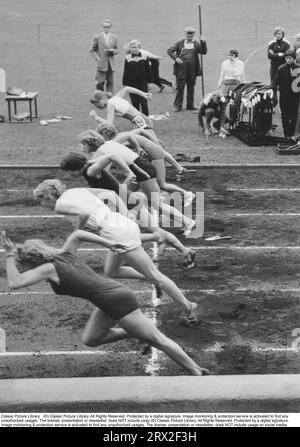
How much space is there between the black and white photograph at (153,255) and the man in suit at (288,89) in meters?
0.03

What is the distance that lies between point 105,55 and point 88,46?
28.9 ft

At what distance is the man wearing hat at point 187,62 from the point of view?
2197cm

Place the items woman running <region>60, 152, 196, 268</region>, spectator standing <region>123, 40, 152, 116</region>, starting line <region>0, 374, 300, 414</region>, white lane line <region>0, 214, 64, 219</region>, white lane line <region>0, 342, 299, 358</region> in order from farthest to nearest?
spectator standing <region>123, 40, 152, 116</region> < white lane line <region>0, 214, 64, 219</region> < woman running <region>60, 152, 196, 268</region> < white lane line <region>0, 342, 299, 358</region> < starting line <region>0, 374, 300, 414</region>

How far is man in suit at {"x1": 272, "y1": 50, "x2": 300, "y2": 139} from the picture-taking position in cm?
1894

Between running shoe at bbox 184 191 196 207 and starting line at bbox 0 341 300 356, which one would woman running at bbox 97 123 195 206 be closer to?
running shoe at bbox 184 191 196 207

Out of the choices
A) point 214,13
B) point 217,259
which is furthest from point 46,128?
point 214,13

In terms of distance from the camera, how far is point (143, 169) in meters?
12.0

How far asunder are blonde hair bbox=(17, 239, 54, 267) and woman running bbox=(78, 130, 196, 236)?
252 cm

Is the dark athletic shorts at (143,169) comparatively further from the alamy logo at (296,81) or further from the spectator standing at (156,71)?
the spectator standing at (156,71)

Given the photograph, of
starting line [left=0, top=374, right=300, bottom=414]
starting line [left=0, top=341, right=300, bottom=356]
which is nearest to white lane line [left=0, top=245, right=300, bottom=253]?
starting line [left=0, top=341, right=300, bottom=356]

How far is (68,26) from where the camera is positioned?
3484cm

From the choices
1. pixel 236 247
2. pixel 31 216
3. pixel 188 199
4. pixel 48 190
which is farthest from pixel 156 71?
pixel 48 190

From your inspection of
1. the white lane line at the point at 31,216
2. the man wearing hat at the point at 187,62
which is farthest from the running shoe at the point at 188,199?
the man wearing hat at the point at 187,62

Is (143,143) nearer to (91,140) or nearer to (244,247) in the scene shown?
(244,247)
